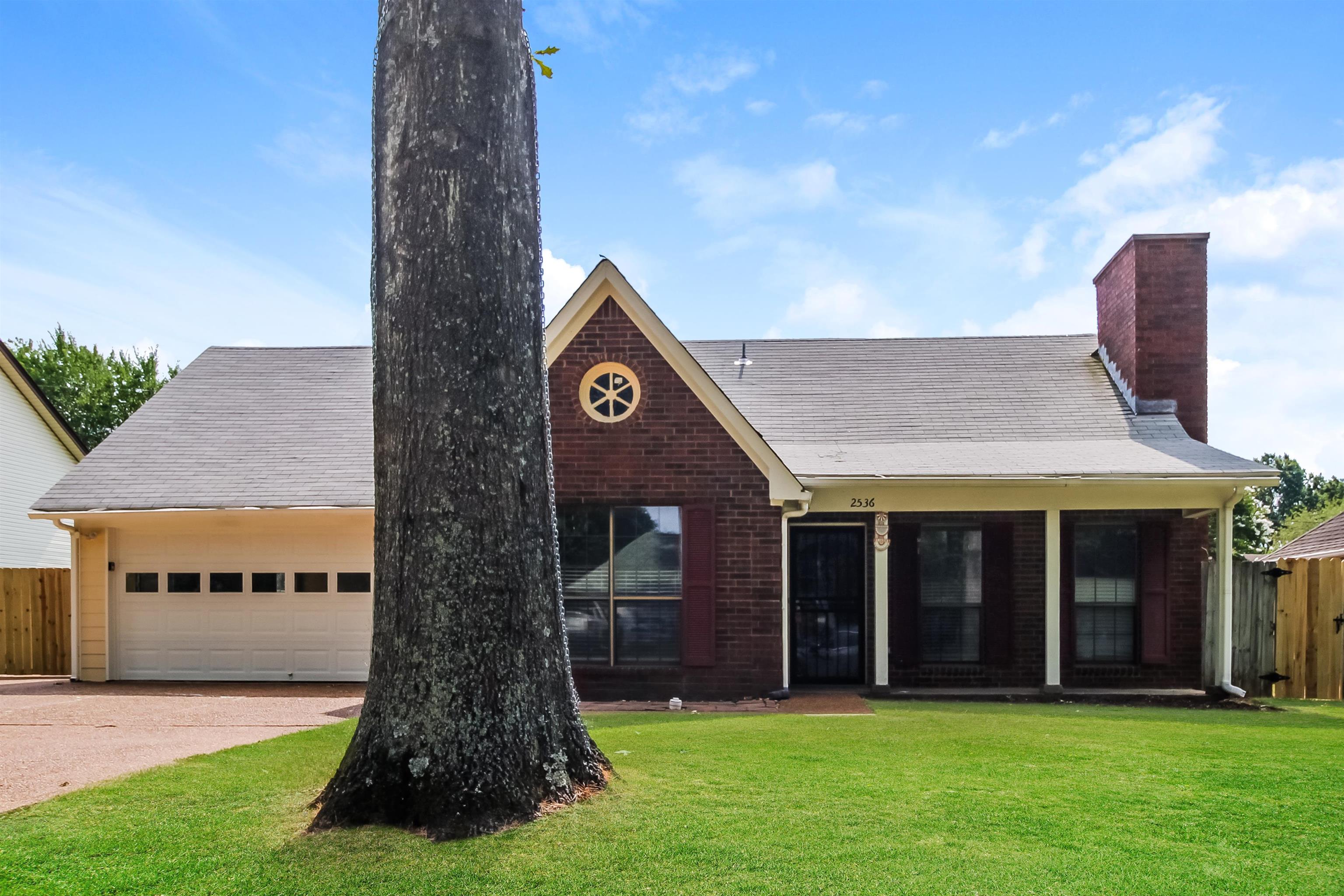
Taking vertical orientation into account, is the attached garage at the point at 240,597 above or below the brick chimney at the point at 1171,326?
below

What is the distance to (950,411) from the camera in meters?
13.0

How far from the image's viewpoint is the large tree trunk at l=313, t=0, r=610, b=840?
15.4ft

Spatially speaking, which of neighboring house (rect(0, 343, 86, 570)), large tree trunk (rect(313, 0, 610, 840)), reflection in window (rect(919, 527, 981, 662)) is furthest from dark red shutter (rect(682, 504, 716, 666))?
neighboring house (rect(0, 343, 86, 570))

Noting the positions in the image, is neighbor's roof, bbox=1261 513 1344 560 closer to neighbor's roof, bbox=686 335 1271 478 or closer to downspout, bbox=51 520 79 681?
neighbor's roof, bbox=686 335 1271 478

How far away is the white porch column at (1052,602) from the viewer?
1104 centimetres

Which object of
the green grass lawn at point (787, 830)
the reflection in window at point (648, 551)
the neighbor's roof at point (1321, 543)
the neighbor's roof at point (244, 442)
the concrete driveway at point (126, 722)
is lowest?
the concrete driveway at point (126, 722)

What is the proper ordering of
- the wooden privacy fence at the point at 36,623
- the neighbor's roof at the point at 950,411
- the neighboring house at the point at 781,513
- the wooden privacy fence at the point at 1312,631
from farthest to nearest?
the wooden privacy fence at the point at 36,623 → the wooden privacy fence at the point at 1312,631 → the neighbor's roof at the point at 950,411 → the neighboring house at the point at 781,513

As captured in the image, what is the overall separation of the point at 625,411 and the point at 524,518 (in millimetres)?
5844

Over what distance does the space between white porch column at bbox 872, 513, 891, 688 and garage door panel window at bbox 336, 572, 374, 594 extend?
676 cm

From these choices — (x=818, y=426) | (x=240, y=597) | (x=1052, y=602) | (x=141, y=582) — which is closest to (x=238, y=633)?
(x=240, y=597)

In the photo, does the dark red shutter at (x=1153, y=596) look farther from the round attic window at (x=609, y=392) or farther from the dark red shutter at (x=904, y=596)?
the round attic window at (x=609, y=392)

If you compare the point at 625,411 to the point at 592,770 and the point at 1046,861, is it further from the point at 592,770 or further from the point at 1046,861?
the point at 1046,861

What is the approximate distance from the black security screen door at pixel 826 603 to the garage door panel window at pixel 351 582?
5.76 m

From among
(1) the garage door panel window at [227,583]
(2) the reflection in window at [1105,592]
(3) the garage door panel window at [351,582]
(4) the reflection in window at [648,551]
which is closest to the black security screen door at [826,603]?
(4) the reflection in window at [648,551]
